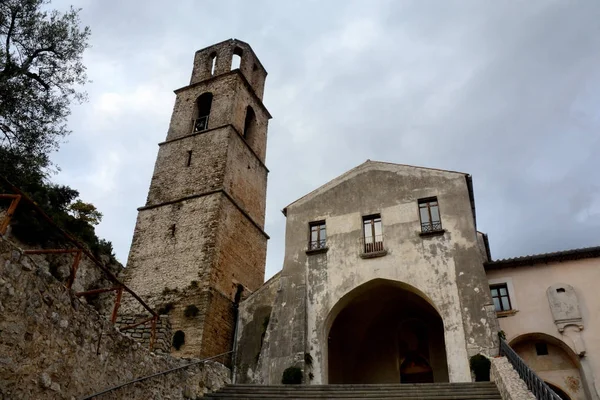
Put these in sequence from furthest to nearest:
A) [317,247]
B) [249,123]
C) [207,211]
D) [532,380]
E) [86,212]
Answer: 1. [86,212]
2. [249,123]
3. [207,211]
4. [317,247]
5. [532,380]

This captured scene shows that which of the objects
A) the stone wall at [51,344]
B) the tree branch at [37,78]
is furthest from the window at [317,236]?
the tree branch at [37,78]

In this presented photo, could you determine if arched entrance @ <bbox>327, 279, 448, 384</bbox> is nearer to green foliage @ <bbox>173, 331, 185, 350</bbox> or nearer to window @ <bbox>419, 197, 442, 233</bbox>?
window @ <bbox>419, 197, 442, 233</bbox>

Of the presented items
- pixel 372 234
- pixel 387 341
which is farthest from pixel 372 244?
pixel 387 341

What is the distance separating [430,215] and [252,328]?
8005 mm

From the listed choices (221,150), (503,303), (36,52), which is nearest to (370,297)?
(503,303)

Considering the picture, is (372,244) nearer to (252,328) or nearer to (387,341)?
(387,341)

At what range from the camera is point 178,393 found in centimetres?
900

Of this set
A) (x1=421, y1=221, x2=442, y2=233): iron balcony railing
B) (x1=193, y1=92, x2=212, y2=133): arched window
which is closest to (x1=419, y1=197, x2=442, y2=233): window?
(x1=421, y1=221, x2=442, y2=233): iron balcony railing

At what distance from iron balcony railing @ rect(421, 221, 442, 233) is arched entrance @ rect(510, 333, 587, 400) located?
13.5ft

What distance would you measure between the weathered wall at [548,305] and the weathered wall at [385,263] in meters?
1.76

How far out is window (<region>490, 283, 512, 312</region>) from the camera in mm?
15320

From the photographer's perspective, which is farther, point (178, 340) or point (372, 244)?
point (178, 340)

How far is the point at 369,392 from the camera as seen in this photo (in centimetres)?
1030

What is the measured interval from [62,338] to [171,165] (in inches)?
726
